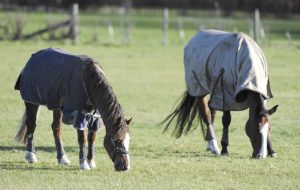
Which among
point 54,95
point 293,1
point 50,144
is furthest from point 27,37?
point 293,1

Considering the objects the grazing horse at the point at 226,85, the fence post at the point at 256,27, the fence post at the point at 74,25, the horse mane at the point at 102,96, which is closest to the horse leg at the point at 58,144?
the horse mane at the point at 102,96

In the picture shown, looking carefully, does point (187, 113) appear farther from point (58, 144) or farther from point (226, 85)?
point (58, 144)

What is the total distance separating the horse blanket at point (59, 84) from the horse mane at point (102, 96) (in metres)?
0.08

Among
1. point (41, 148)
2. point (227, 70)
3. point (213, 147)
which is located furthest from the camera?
point (41, 148)

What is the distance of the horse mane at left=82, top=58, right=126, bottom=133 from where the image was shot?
8.90 meters

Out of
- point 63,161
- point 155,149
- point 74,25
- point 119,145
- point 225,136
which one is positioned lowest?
point 74,25

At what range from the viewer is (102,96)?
9039mm

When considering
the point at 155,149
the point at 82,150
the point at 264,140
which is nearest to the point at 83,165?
the point at 82,150

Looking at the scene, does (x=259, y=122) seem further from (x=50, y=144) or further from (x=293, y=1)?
(x=293, y=1)

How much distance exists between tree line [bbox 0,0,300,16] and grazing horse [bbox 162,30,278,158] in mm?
40899

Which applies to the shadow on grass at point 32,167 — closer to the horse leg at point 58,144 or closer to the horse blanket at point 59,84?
the horse leg at point 58,144

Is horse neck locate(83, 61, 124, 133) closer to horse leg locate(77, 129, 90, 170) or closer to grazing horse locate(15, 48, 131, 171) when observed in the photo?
grazing horse locate(15, 48, 131, 171)

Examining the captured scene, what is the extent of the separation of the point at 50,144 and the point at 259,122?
3.69 meters

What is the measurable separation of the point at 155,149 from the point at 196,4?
153ft
